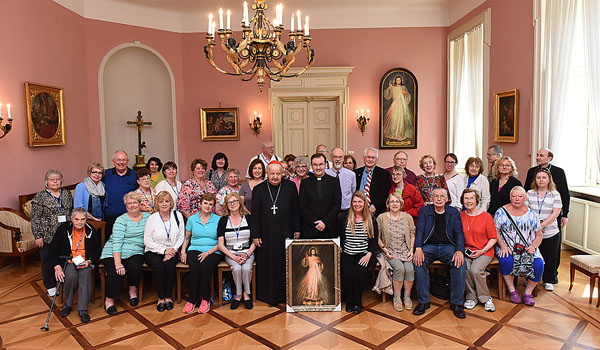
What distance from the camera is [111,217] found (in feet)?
17.4

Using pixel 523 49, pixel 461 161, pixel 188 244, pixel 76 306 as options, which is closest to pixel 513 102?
pixel 523 49

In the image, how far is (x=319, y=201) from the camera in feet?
15.5

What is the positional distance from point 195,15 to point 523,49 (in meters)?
6.70

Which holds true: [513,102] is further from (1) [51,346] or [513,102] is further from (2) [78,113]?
(2) [78,113]

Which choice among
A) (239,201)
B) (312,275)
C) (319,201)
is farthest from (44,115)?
(312,275)

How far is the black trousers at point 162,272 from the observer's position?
4605mm

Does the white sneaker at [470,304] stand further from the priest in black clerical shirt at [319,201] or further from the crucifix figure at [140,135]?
the crucifix figure at [140,135]

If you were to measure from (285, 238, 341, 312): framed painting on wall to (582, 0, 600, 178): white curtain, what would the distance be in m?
3.69

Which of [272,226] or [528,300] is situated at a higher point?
[272,226]

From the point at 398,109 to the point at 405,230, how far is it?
17.5 feet

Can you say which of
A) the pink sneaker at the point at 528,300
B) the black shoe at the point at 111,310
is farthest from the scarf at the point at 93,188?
the pink sneaker at the point at 528,300

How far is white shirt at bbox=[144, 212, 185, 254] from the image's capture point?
4.66 m

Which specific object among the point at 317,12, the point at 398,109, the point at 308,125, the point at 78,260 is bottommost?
the point at 78,260

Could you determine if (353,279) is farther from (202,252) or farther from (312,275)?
(202,252)
